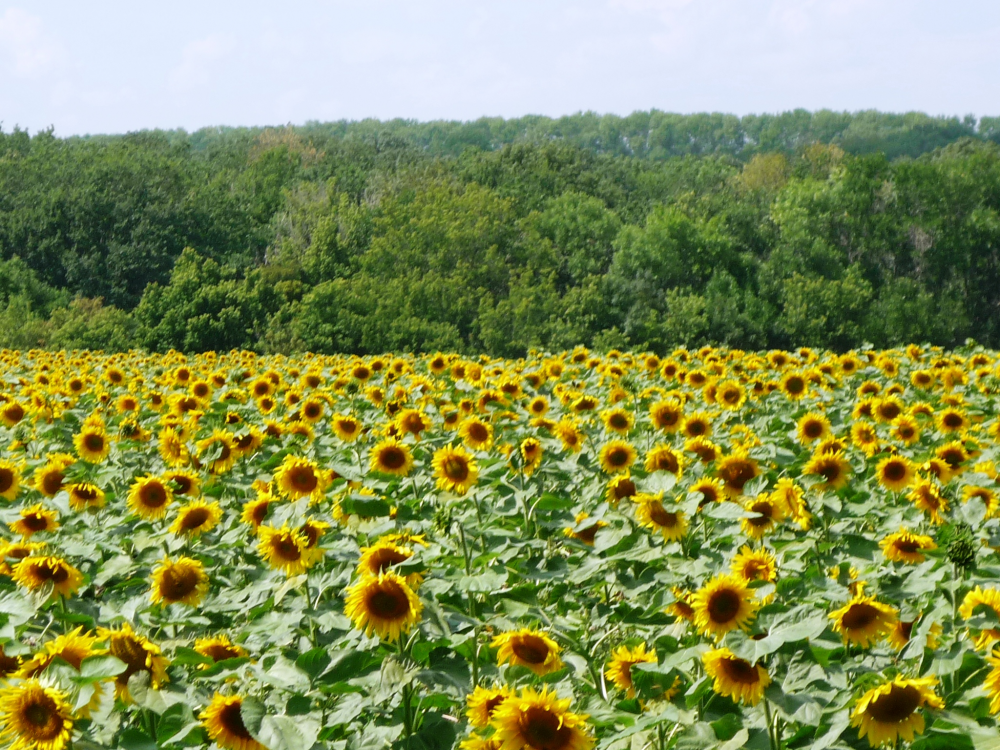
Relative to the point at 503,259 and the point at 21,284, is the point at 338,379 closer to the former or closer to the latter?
the point at 503,259

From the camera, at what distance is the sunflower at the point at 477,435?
5023mm

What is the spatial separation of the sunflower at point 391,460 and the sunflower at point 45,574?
1516 millimetres

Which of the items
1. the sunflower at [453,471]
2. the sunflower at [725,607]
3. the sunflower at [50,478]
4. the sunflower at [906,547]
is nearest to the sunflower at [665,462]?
the sunflower at [453,471]

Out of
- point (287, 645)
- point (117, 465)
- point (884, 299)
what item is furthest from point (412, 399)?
point (884, 299)

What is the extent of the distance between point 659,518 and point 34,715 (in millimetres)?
2045

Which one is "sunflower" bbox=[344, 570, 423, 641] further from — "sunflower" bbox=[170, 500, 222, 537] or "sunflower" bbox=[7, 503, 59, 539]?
"sunflower" bbox=[7, 503, 59, 539]

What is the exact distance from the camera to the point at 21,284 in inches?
1941

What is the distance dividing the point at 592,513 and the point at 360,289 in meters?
36.6

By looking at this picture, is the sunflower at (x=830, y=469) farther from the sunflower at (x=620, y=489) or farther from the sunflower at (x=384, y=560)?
the sunflower at (x=384, y=560)

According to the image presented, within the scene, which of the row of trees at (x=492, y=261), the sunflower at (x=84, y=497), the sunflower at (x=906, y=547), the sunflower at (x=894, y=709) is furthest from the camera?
the row of trees at (x=492, y=261)

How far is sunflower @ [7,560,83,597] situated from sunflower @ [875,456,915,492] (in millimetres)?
3189

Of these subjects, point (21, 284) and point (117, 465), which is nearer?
point (117, 465)

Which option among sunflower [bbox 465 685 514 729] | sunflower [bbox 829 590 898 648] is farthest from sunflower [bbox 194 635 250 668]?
sunflower [bbox 829 590 898 648]

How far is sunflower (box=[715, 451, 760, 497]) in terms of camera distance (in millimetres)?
3979
